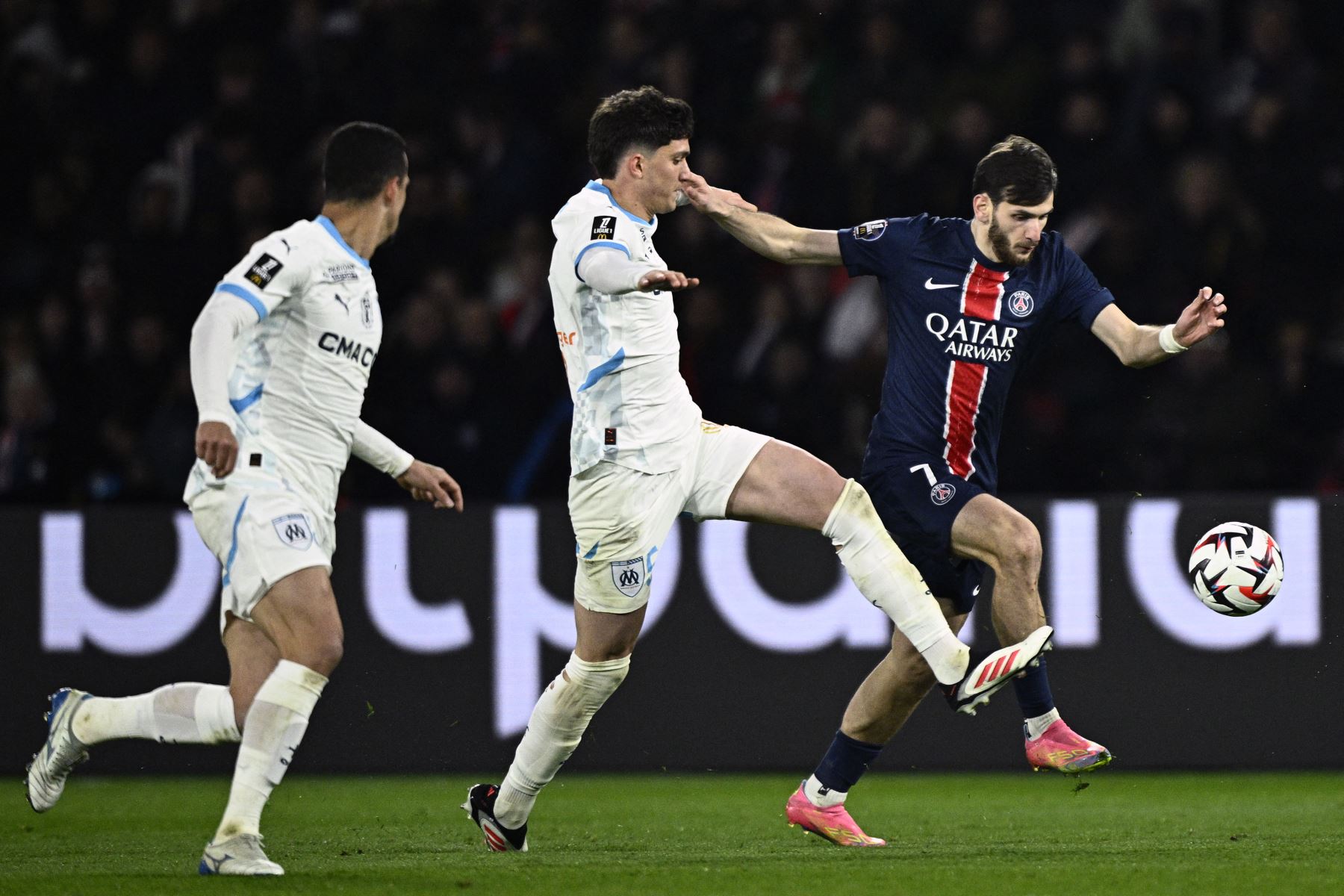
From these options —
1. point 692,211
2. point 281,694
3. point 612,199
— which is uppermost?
point 692,211

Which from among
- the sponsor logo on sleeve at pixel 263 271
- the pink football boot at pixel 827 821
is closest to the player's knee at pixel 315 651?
the sponsor logo on sleeve at pixel 263 271

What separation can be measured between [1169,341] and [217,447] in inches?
113

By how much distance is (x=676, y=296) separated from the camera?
10.3 m

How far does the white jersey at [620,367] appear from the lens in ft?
18.7

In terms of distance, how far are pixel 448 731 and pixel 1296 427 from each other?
174 inches

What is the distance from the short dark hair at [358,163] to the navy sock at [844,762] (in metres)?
2.42

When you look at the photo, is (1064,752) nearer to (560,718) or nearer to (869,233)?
(560,718)

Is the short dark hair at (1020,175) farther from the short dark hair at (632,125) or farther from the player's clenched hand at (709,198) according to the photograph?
the short dark hair at (632,125)

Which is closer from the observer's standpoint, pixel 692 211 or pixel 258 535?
pixel 258 535

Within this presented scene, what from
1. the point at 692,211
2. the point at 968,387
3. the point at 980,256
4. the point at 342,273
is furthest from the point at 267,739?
the point at 692,211

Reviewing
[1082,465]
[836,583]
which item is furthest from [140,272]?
[1082,465]

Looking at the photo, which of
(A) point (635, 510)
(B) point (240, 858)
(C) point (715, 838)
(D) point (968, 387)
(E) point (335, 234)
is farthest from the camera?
(C) point (715, 838)

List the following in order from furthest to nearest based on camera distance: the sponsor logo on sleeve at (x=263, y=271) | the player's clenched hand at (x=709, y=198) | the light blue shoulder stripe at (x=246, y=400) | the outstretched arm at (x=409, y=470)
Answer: the player's clenched hand at (x=709, y=198) < the outstretched arm at (x=409, y=470) < the light blue shoulder stripe at (x=246, y=400) < the sponsor logo on sleeve at (x=263, y=271)

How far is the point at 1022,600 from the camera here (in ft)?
18.8
